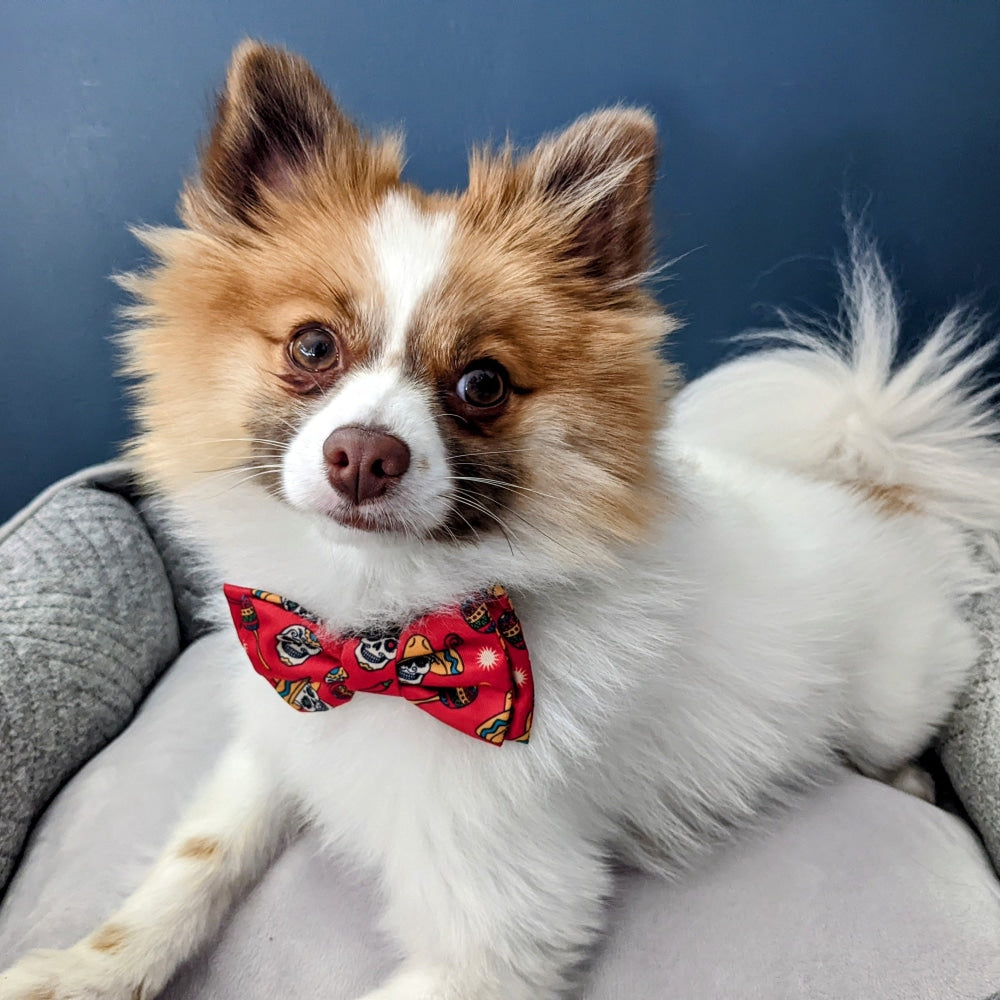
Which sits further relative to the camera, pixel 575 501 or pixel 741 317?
pixel 741 317

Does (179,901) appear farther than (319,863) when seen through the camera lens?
No

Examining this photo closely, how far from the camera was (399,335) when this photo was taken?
1209 millimetres

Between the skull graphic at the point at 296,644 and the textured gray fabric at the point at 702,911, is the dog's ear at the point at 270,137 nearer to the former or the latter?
the skull graphic at the point at 296,644

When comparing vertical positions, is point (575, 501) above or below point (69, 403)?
above

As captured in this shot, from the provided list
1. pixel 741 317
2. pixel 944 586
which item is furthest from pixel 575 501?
pixel 741 317

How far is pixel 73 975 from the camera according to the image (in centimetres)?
128

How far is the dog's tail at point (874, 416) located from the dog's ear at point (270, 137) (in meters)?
1.13

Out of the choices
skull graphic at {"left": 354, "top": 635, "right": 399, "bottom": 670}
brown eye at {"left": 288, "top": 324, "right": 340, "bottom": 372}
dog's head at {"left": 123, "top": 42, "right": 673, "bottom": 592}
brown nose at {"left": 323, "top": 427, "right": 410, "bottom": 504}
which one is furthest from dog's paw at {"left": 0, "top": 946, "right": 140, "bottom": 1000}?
brown eye at {"left": 288, "top": 324, "right": 340, "bottom": 372}

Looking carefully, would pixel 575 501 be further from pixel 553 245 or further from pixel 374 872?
pixel 374 872

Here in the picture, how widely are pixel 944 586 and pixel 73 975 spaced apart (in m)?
2.06

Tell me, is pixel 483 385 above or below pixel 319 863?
above

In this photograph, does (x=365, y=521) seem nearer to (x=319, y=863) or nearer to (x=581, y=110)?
(x=319, y=863)

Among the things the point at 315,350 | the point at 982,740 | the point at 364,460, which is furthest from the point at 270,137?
the point at 982,740

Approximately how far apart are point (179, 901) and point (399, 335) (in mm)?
1068
